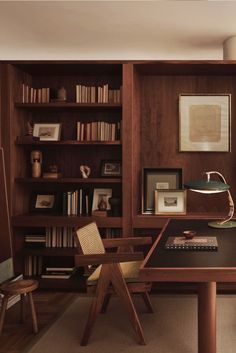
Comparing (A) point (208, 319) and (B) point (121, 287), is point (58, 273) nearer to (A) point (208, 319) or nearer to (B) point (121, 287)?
(B) point (121, 287)

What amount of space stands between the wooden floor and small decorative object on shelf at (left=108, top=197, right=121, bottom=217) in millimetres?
934

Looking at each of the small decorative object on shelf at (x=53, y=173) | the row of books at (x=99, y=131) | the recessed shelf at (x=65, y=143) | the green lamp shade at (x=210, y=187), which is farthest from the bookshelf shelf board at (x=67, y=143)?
the green lamp shade at (x=210, y=187)

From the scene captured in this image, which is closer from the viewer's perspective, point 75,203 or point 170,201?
point 170,201

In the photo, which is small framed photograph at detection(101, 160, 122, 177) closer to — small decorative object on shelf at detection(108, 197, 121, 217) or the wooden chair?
small decorative object on shelf at detection(108, 197, 121, 217)

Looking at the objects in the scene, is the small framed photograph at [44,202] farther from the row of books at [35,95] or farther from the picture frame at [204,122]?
the picture frame at [204,122]

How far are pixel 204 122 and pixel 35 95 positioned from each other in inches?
75.5

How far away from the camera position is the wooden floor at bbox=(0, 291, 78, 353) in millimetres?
3246

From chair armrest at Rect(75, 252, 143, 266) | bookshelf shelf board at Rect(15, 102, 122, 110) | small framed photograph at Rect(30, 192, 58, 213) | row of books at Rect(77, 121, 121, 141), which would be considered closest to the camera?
chair armrest at Rect(75, 252, 143, 266)

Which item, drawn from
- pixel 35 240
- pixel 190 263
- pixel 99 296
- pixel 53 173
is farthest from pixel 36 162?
pixel 190 263

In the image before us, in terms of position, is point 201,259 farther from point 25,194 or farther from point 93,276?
point 25,194

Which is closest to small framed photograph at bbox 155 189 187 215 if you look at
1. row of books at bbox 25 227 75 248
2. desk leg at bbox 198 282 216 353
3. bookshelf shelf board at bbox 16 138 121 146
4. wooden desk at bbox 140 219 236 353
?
bookshelf shelf board at bbox 16 138 121 146

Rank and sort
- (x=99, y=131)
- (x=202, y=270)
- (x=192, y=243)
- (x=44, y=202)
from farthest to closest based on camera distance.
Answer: (x=44, y=202), (x=99, y=131), (x=192, y=243), (x=202, y=270)

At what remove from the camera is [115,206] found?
4.61 meters

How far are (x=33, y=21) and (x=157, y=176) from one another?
210cm
